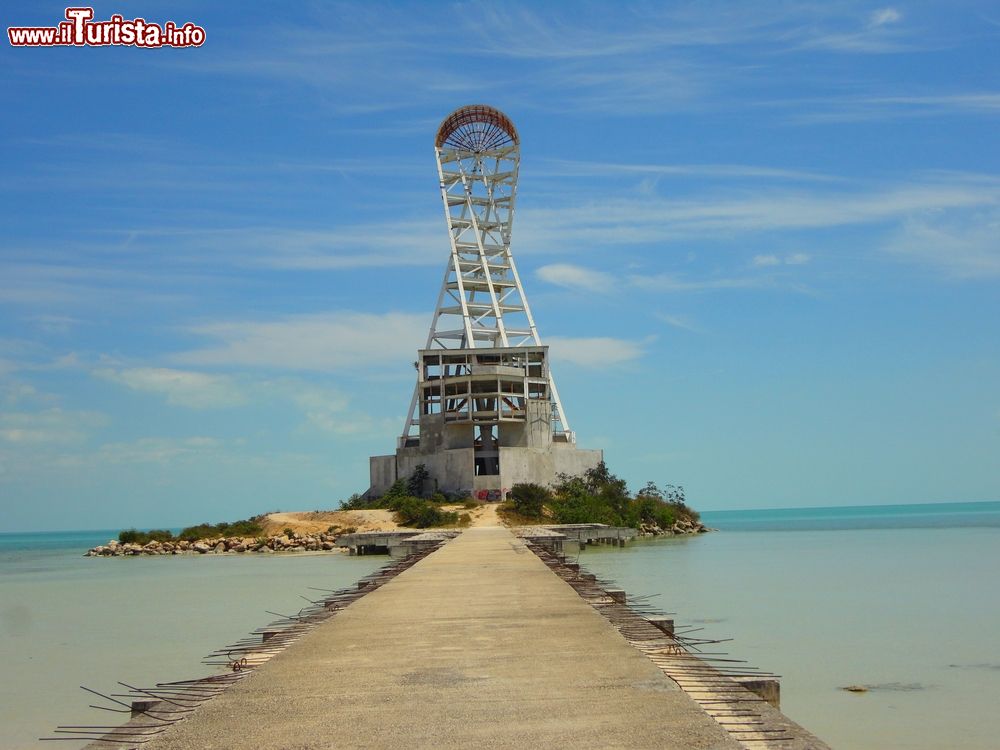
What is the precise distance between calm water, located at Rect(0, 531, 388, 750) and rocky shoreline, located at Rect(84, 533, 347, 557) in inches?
272

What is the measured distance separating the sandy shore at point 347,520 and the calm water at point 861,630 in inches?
617

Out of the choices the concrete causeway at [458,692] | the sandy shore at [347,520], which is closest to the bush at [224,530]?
the sandy shore at [347,520]

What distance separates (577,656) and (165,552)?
4811 cm

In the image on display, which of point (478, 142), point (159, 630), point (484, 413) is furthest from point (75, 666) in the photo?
point (478, 142)

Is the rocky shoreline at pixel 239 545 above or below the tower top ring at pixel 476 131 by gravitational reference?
below

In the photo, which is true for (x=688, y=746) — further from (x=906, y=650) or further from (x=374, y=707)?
(x=906, y=650)

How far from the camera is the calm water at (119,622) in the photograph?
42.1ft

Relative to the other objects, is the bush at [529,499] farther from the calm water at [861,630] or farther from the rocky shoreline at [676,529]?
the calm water at [861,630]

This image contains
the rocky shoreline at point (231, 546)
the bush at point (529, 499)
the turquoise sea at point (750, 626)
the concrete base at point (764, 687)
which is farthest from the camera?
the bush at point (529, 499)

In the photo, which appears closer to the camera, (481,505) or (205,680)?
(205,680)

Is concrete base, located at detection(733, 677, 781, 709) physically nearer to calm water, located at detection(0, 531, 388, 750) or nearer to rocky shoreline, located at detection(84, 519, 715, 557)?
calm water, located at detection(0, 531, 388, 750)

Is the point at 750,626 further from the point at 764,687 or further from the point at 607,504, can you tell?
the point at 607,504

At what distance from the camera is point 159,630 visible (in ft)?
63.1

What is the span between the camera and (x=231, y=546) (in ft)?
168
